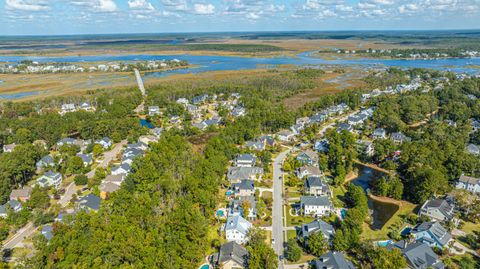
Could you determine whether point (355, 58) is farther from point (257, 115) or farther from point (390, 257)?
point (390, 257)

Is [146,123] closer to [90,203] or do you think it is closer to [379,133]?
[90,203]

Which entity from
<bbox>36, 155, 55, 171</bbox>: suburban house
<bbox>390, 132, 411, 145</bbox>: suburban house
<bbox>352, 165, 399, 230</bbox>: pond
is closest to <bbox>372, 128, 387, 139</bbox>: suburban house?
<bbox>390, 132, 411, 145</bbox>: suburban house

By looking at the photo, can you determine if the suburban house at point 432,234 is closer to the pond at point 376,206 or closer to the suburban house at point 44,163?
the pond at point 376,206

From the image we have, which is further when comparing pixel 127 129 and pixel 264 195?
pixel 127 129

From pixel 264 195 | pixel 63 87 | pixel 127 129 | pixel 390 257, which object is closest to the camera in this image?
pixel 390 257

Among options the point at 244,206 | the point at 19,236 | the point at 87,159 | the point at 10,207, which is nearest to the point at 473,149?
the point at 244,206

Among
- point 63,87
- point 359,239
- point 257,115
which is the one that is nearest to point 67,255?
point 359,239

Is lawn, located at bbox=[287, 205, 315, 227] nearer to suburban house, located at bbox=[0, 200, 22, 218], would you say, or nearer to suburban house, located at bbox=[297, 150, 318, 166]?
suburban house, located at bbox=[297, 150, 318, 166]
